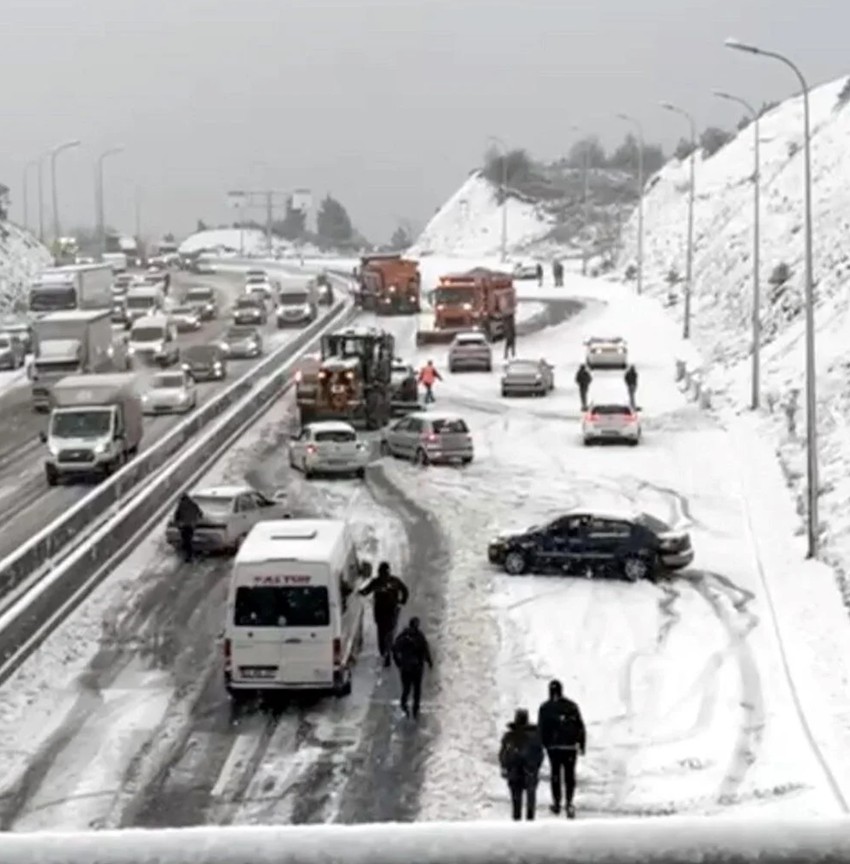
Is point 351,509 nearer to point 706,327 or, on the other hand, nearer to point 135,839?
point 135,839

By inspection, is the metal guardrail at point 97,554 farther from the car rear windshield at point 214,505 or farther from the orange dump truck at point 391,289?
the orange dump truck at point 391,289

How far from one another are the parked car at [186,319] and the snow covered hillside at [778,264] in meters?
23.2

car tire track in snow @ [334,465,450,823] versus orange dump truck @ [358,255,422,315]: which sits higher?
orange dump truck @ [358,255,422,315]

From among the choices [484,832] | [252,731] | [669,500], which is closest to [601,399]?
[669,500]

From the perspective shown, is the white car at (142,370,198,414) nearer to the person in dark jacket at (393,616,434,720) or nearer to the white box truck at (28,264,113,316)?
the white box truck at (28,264,113,316)

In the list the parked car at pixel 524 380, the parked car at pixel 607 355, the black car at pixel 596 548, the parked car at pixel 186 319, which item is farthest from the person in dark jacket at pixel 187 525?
the parked car at pixel 186 319

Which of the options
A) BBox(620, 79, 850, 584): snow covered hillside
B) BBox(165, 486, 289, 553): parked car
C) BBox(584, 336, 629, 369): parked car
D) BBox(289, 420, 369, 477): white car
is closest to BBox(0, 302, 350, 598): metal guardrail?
BBox(165, 486, 289, 553): parked car

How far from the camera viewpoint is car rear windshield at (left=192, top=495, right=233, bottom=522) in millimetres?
32572

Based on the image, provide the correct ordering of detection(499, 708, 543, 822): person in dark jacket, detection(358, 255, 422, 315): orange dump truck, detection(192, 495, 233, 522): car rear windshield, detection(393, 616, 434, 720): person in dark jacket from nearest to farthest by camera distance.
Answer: detection(499, 708, 543, 822): person in dark jacket
detection(393, 616, 434, 720): person in dark jacket
detection(192, 495, 233, 522): car rear windshield
detection(358, 255, 422, 315): orange dump truck

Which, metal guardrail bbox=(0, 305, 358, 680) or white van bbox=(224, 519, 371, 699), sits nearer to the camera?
white van bbox=(224, 519, 371, 699)

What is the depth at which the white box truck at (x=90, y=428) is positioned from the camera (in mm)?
40750

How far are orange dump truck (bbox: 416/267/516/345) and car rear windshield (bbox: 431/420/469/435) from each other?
29.3 m

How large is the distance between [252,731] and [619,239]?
10890 cm

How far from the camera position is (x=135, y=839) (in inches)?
121
